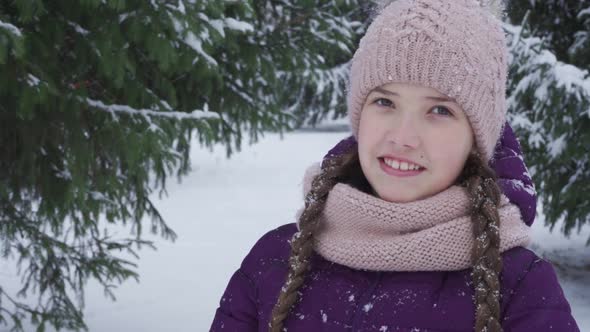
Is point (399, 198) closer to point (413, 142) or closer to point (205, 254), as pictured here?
point (413, 142)

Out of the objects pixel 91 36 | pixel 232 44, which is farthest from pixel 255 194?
pixel 91 36

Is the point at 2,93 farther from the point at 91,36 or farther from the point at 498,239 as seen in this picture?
the point at 498,239

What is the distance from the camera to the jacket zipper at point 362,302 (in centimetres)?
157

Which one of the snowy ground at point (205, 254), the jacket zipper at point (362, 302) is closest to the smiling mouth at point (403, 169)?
the jacket zipper at point (362, 302)

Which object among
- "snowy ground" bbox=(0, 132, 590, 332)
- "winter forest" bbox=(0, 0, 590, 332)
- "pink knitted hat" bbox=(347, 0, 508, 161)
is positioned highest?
"pink knitted hat" bbox=(347, 0, 508, 161)

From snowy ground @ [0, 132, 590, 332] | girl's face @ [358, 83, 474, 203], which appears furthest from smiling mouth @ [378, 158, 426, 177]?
snowy ground @ [0, 132, 590, 332]

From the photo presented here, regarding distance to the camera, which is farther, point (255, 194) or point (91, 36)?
point (255, 194)

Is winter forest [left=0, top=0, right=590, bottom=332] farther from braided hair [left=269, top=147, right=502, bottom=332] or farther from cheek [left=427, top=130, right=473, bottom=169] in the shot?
cheek [left=427, top=130, right=473, bottom=169]

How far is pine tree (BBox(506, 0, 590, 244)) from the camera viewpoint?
5039 mm

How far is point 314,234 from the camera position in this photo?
1.73m

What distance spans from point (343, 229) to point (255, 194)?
397 inches

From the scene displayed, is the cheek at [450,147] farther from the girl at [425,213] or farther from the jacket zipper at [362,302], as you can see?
the jacket zipper at [362,302]

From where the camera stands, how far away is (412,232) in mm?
1599

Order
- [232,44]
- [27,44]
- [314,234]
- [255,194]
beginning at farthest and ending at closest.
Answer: [255,194], [232,44], [27,44], [314,234]
